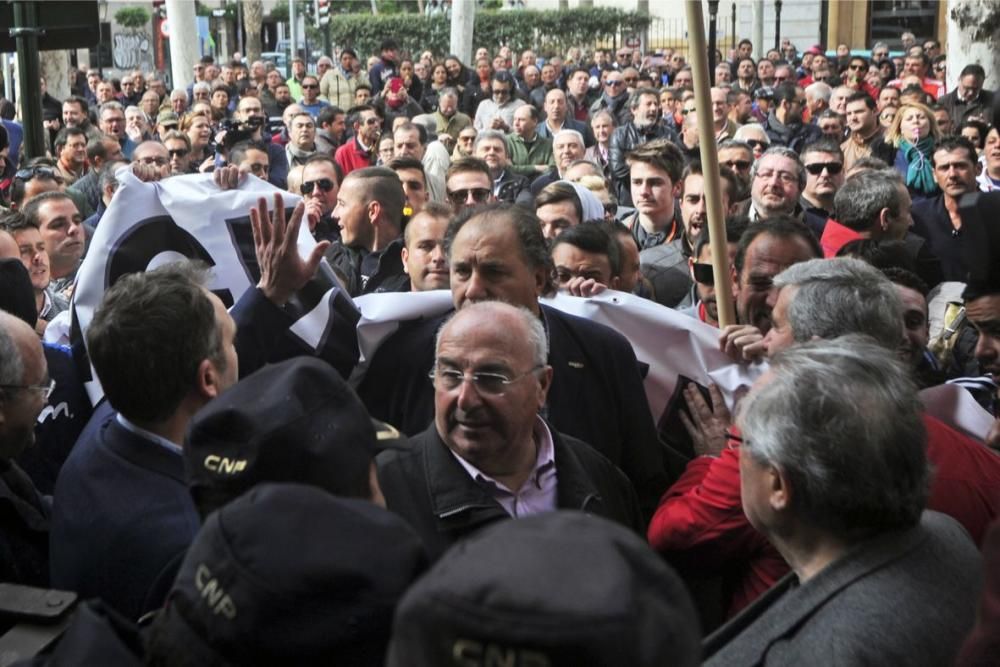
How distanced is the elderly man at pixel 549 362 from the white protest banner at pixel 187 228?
64 centimetres

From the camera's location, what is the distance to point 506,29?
126 ft

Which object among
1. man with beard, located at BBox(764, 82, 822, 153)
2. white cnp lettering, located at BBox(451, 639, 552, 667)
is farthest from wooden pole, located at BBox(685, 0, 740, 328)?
man with beard, located at BBox(764, 82, 822, 153)

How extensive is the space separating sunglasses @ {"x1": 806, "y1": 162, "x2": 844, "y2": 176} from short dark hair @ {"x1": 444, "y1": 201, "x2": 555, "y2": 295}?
3802 millimetres

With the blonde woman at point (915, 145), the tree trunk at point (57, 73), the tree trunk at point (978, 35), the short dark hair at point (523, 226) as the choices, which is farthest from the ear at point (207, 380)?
the tree trunk at point (57, 73)

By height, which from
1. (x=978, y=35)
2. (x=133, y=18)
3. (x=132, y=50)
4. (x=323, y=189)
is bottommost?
(x=323, y=189)

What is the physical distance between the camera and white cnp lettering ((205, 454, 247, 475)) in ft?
6.91

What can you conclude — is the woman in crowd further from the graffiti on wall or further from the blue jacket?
the graffiti on wall

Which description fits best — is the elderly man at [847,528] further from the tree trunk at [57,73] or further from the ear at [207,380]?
the tree trunk at [57,73]

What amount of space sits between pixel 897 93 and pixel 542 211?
8.03m

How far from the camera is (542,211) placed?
20.8 ft

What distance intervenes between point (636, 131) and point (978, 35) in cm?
609

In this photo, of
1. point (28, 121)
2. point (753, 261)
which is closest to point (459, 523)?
point (753, 261)

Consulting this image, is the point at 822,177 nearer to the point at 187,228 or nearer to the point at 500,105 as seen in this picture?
the point at 187,228

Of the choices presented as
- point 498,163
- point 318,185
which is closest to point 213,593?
point 318,185
